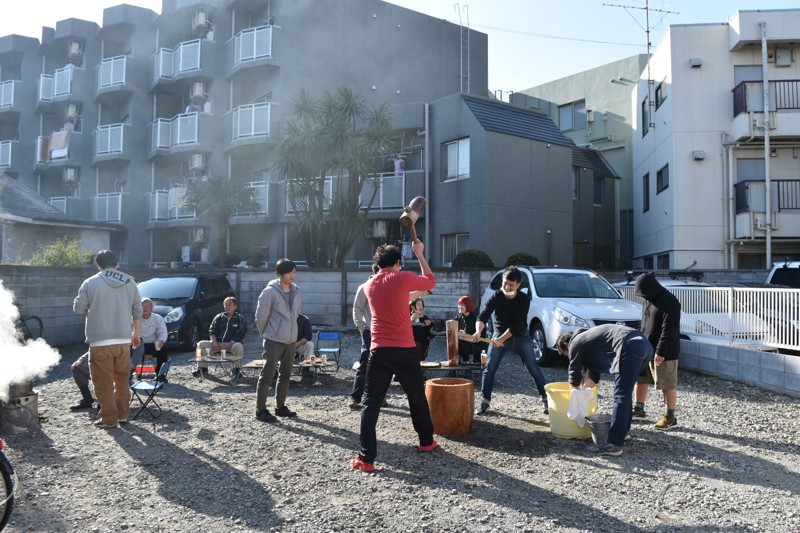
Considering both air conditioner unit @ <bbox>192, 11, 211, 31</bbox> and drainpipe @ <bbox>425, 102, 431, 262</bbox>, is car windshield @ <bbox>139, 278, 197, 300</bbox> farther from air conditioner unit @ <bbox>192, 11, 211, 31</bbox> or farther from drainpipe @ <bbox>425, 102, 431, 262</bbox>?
air conditioner unit @ <bbox>192, 11, 211, 31</bbox>

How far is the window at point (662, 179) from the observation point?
61.1ft

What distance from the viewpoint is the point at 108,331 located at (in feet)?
19.6

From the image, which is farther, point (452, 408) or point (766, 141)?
point (766, 141)

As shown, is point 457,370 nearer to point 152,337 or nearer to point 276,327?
point 276,327

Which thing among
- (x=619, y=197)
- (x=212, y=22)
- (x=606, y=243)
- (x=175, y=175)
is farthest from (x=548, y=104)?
(x=175, y=175)

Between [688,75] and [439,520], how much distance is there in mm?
17474

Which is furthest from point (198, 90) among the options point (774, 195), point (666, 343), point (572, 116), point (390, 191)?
point (666, 343)

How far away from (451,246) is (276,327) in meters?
12.8

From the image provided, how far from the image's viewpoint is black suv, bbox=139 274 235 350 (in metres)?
11.7

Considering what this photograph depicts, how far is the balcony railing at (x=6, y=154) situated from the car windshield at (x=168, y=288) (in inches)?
895

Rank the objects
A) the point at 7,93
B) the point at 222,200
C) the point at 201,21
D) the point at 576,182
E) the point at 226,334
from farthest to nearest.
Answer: the point at 7,93 < the point at 201,21 < the point at 576,182 < the point at 222,200 < the point at 226,334

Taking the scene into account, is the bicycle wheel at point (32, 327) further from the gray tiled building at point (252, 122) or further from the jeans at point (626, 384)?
the jeans at point (626, 384)

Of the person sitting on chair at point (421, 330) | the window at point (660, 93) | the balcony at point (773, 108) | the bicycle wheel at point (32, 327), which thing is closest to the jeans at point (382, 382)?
the person sitting on chair at point (421, 330)

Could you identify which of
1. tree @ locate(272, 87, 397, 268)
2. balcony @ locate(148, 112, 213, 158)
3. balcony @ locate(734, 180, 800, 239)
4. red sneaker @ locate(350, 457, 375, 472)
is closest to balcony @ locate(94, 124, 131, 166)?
balcony @ locate(148, 112, 213, 158)
